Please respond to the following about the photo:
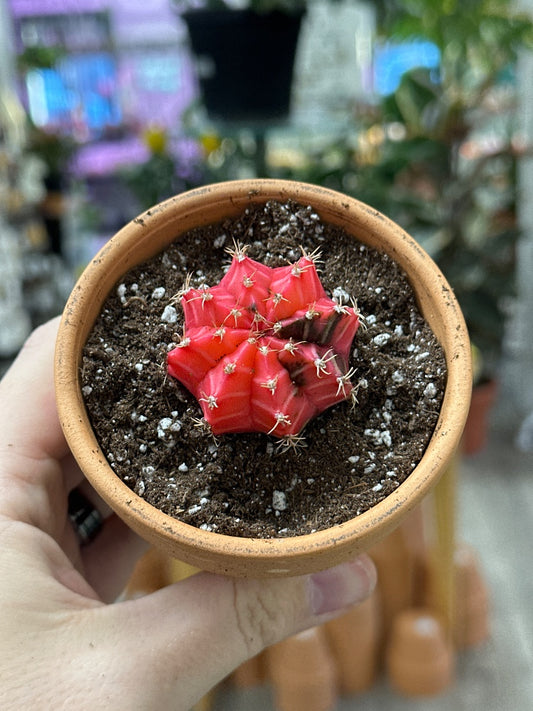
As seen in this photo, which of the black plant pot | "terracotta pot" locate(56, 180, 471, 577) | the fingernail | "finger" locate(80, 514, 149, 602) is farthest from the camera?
the black plant pot

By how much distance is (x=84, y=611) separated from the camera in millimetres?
521

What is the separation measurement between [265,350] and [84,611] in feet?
0.87

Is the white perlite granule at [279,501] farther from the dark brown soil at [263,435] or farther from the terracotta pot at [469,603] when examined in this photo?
the terracotta pot at [469,603]

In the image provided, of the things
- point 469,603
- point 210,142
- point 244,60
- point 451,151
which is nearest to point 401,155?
point 451,151

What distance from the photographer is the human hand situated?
0.48m

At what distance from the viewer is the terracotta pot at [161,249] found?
0.45m

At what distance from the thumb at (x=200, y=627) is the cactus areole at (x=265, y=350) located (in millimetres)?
148

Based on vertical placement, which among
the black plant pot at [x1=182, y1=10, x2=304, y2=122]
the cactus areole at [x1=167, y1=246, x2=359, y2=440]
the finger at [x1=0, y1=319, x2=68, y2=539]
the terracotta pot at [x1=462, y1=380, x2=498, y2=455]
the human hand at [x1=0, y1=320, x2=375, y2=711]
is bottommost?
the terracotta pot at [x1=462, y1=380, x2=498, y2=455]

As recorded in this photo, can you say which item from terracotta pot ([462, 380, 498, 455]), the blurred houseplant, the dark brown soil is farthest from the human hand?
terracotta pot ([462, 380, 498, 455])

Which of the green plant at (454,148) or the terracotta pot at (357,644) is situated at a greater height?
the green plant at (454,148)

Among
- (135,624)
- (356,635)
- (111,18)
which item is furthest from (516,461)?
(111,18)

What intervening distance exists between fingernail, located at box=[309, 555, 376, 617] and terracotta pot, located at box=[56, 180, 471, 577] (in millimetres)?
120

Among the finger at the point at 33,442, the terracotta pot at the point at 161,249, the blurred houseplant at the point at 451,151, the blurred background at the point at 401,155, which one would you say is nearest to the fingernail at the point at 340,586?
the terracotta pot at the point at 161,249

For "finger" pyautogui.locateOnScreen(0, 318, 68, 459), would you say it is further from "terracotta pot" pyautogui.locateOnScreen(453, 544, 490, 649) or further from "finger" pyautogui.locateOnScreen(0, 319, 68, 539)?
"terracotta pot" pyautogui.locateOnScreen(453, 544, 490, 649)
